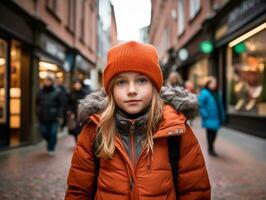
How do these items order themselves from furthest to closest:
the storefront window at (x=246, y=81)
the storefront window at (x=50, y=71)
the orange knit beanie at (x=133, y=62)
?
the storefront window at (x=50, y=71), the storefront window at (x=246, y=81), the orange knit beanie at (x=133, y=62)

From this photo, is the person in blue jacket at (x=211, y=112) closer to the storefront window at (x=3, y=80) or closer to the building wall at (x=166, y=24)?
the storefront window at (x=3, y=80)

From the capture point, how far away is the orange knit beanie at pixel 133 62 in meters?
2.02

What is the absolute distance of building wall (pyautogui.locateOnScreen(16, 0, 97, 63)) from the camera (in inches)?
460

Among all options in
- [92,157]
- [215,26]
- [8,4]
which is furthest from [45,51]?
[92,157]

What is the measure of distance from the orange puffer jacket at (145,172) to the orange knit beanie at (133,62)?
21 cm

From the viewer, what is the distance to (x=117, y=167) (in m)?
1.96

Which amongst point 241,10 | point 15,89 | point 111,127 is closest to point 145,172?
point 111,127

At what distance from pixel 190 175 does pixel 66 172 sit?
4.68 m

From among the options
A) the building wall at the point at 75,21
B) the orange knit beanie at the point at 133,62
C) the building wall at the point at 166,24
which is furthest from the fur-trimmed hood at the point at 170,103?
the building wall at the point at 166,24

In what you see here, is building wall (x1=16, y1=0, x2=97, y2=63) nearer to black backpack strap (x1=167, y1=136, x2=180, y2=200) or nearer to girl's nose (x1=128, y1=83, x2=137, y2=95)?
girl's nose (x1=128, y1=83, x2=137, y2=95)

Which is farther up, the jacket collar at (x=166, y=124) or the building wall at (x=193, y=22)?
the building wall at (x=193, y=22)

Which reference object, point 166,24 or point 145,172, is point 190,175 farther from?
point 166,24

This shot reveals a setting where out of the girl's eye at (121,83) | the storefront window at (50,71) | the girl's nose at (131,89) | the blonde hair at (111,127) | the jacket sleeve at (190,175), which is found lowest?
the jacket sleeve at (190,175)

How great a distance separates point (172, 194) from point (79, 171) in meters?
0.50
